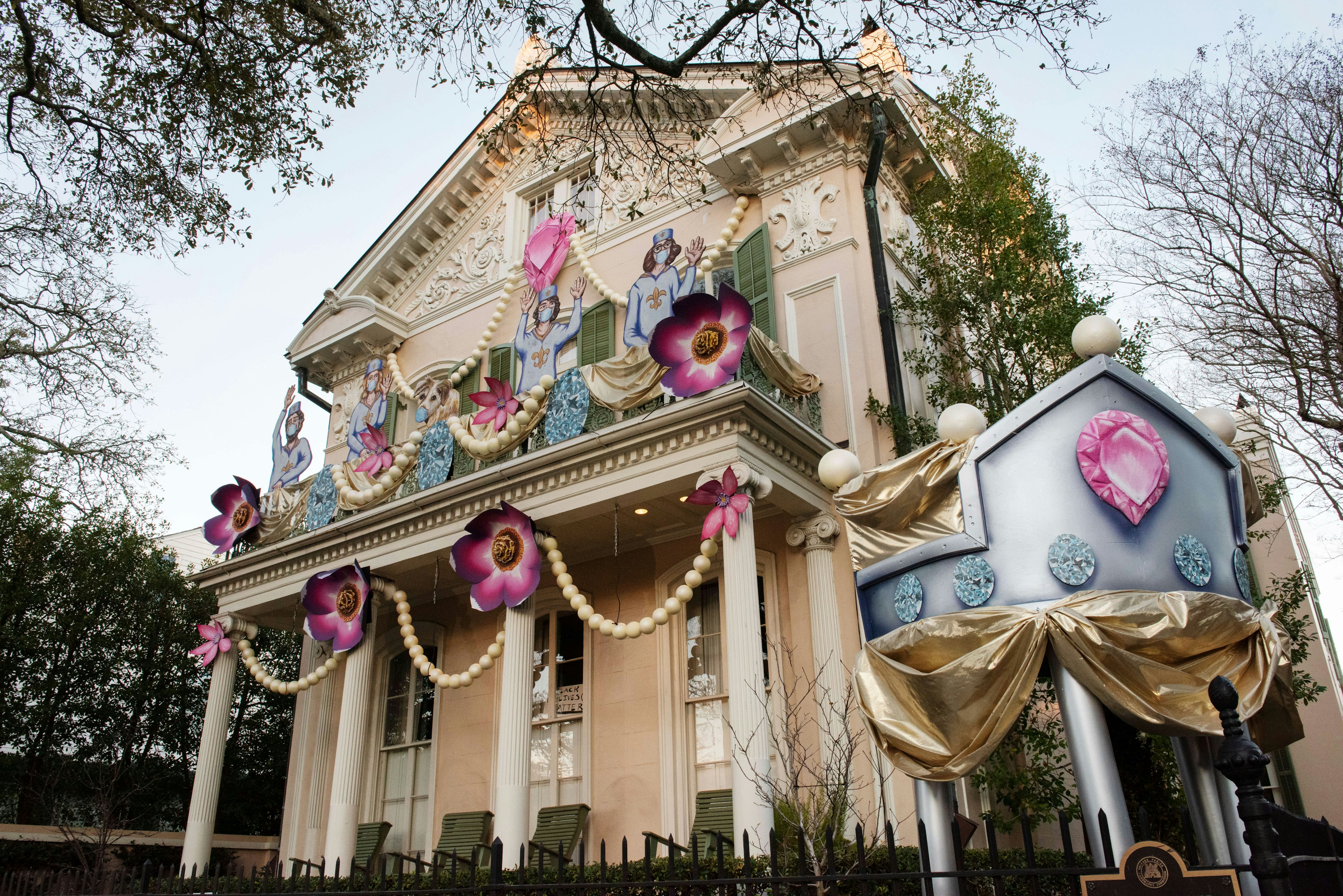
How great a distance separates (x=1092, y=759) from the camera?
171 inches

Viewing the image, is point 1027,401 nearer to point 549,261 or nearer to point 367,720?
point 549,261

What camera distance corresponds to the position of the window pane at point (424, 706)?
13273 mm

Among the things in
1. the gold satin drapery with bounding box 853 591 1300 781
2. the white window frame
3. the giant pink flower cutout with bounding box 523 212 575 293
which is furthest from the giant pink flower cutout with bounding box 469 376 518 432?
the gold satin drapery with bounding box 853 591 1300 781

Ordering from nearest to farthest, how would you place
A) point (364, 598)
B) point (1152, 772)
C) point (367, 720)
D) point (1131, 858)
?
point (1131, 858)
point (1152, 772)
point (364, 598)
point (367, 720)

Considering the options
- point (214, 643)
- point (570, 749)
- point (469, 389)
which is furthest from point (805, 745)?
point (214, 643)

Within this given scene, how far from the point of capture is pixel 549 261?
1298 centimetres

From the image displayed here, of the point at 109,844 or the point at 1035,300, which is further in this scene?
the point at 109,844

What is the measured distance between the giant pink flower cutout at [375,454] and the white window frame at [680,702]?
159 inches

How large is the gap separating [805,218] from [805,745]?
6453mm

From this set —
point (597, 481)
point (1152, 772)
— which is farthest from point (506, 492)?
point (1152, 772)

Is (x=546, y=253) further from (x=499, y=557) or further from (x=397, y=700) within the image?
(x=397, y=700)

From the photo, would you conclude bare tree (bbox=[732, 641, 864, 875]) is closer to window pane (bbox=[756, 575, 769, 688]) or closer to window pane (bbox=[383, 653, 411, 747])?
window pane (bbox=[756, 575, 769, 688])

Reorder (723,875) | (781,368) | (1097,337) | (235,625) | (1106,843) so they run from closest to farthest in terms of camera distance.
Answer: (1106,843) → (723,875) → (1097,337) → (781,368) → (235,625)

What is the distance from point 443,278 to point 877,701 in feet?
42.6
